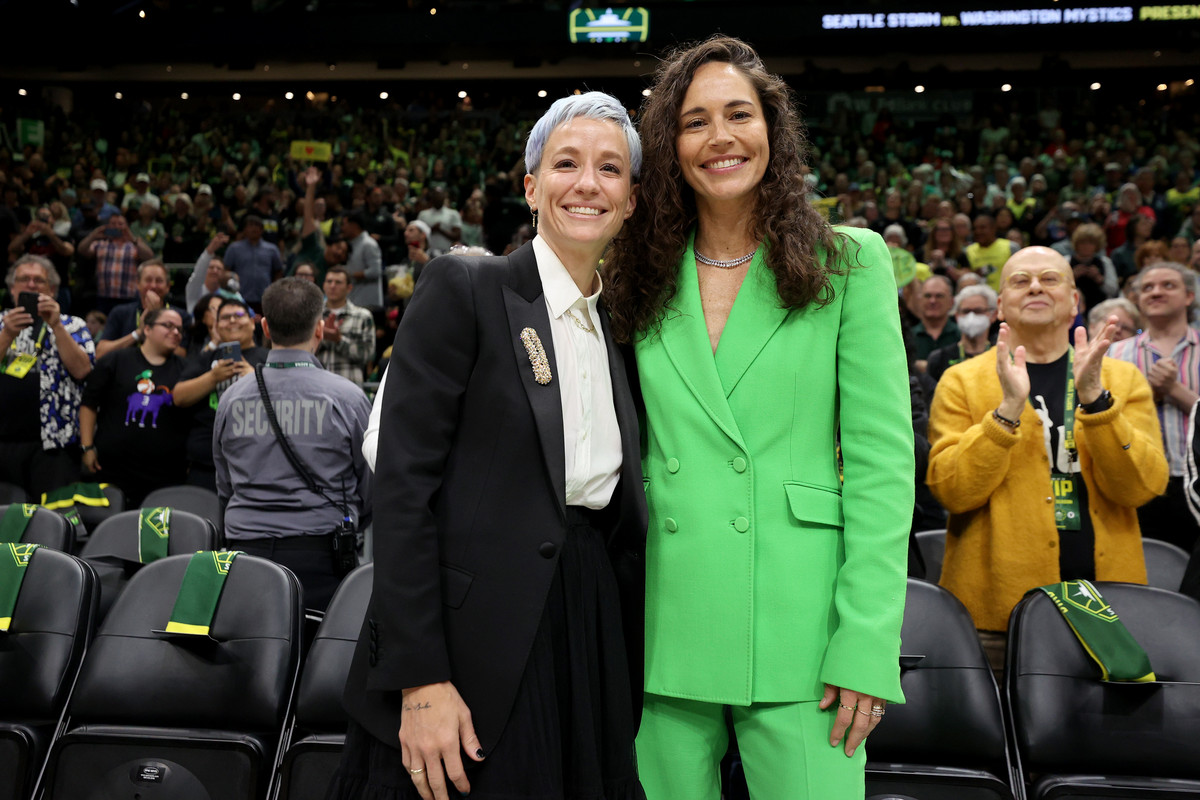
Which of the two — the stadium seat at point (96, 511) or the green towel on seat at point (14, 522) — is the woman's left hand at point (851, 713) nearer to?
the green towel on seat at point (14, 522)

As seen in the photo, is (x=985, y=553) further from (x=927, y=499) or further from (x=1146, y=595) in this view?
(x=927, y=499)

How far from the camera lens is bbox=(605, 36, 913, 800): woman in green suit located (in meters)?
1.49

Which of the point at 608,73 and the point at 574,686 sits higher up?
the point at 608,73

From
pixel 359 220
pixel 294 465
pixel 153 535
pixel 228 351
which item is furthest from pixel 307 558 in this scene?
pixel 359 220

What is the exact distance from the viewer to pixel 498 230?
9422 mm

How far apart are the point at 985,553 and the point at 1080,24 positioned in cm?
1445

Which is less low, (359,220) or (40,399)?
(359,220)

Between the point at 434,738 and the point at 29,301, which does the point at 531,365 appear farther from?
the point at 29,301

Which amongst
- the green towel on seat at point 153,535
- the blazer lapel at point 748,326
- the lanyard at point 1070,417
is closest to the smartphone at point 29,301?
the green towel on seat at point 153,535

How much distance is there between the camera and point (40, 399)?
4.89 m

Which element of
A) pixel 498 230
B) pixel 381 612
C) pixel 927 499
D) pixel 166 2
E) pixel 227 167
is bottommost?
pixel 927 499

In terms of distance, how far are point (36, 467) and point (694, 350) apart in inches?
177

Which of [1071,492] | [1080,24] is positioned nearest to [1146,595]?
[1071,492]

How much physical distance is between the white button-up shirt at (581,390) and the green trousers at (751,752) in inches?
15.3
